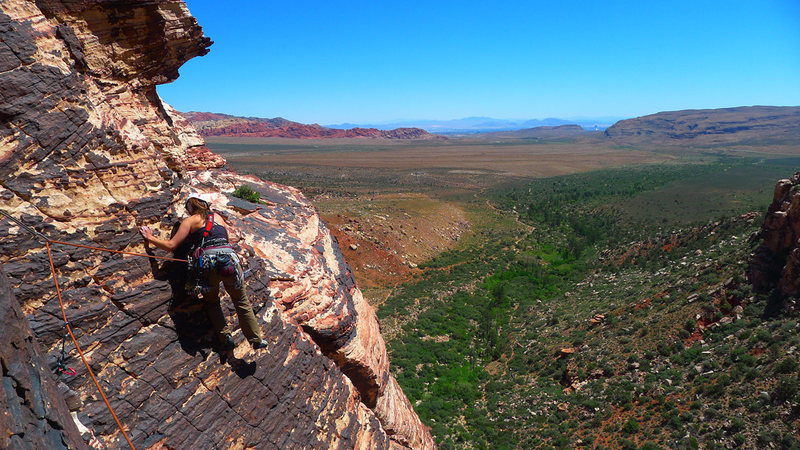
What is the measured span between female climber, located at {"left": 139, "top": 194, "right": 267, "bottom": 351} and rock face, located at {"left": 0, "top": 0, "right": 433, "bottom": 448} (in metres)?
0.26

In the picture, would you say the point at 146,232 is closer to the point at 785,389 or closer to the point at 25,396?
the point at 25,396

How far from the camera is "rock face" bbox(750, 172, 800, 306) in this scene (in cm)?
2012

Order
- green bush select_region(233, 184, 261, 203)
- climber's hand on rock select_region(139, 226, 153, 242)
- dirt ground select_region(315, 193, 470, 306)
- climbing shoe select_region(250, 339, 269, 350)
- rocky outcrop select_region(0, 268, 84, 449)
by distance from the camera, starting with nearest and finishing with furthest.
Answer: rocky outcrop select_region(0, 268, 84, 449) → climber's hand on rock select_region(139, 226, 153, 242) → climbing shoe select_region(250, 339, 269, 350) → green bush select_region(233, 184, 261, 203) → dirt ground select_region(315, 193, 470, 306)

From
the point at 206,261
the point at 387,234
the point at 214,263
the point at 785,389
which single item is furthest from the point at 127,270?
the point at 387,234

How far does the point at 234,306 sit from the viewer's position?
22.4 feet

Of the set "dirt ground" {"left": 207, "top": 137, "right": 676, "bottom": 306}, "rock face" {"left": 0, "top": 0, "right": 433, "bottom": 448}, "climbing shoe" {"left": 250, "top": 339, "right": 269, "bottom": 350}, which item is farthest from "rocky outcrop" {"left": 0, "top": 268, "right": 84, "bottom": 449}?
"dirt ground" {"left": 207, "top": 137, "right": 676, "bottom": 306}

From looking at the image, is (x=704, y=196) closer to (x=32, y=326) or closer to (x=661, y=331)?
(x=661, y=331)

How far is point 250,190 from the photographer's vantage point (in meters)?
10.9

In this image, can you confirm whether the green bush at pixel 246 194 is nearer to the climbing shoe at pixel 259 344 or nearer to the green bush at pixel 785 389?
the climbing shoe at pixel 259 344

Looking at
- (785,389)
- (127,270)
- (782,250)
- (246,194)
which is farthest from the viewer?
(782,250)

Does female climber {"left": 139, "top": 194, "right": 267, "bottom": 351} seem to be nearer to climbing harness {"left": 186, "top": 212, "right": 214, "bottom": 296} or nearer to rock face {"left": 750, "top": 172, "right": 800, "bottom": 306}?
climbing harness {"left": 186, "top": 212, "right": 214, "bottom": 296}

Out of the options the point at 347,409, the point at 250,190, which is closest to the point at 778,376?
the point at 347,409

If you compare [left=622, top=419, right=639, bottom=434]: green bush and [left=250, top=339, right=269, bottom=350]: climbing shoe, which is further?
[left=622, top=419, right=639, bottom=434]: green bush

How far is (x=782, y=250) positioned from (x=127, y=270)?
30.3 meters
